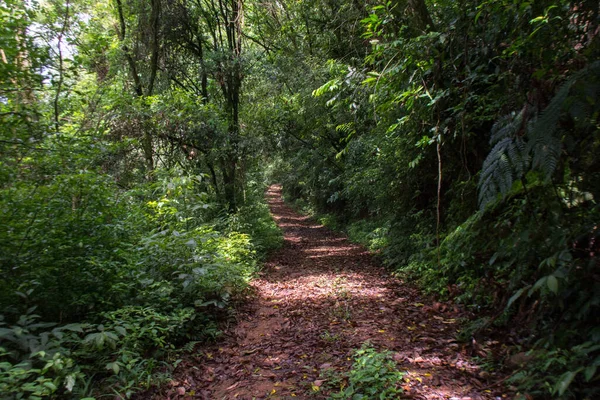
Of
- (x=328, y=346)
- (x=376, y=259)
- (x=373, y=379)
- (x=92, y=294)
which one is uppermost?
(x=92, y=294)

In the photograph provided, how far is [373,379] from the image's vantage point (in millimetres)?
2645

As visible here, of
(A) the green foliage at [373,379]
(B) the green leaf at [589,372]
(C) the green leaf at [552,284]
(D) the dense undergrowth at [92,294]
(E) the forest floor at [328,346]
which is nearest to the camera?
(B) the green leaf at [589,372]

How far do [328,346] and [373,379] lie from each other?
1.01 meters

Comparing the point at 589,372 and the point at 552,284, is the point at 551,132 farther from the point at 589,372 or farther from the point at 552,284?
the point at 589,372

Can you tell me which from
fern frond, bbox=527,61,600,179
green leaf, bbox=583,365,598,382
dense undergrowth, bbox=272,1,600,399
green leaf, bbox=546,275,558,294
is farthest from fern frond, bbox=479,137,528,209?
green leaf, bbox=583,365,598,382

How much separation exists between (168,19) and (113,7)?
2.28 m

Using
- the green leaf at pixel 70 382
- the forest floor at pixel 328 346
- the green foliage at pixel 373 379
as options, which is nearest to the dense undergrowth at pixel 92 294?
the green leaf at pixel 70 382

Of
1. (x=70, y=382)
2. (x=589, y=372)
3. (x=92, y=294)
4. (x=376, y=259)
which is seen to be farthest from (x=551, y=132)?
(x=376, y=259)

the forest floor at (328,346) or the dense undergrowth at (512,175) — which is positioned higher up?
the dense undergrowth at (512,175)

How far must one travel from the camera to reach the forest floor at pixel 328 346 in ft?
9.16

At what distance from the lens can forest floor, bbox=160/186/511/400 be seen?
2.79m

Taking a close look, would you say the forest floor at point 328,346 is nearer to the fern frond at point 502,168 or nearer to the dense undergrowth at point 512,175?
the dense undergrowth at point 512,175

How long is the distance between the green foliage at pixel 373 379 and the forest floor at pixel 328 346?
0.10m

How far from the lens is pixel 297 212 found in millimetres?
24891
